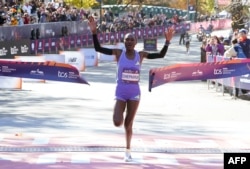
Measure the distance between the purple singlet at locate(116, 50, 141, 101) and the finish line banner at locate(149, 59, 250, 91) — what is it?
261 inches

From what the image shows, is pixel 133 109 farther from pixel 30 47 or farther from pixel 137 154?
pixel 30 47

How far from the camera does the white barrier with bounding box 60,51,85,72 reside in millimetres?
33562

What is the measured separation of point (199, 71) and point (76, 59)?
14.7 m

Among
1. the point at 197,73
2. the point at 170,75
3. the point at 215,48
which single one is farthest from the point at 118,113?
the point at 215,48

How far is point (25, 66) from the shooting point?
1969 cm

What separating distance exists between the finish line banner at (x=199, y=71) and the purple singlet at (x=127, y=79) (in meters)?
6.64

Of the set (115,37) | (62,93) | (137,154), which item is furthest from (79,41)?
(137,154)

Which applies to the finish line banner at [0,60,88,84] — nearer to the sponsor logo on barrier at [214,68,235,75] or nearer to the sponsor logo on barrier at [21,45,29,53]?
the sponsor logo on barrier at [214,68,235,75]

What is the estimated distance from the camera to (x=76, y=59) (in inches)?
1336

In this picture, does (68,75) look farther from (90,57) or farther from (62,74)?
(90,57)

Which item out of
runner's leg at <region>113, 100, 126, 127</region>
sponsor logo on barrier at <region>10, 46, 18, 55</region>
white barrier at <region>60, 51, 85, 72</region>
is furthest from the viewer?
sponsor logo on barrier at <region>10, 46, 18, 55</region>

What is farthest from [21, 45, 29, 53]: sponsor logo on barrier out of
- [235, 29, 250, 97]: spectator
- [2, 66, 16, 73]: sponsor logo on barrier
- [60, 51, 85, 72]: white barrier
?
[2, 66, 16, 73]: sponsor logo on barrier

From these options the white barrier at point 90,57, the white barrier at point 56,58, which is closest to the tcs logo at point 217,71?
the white barrier at point 56,58

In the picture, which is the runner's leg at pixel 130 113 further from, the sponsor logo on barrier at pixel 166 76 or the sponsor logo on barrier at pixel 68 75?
the sponsor logo on barrier at pixel 166 76
